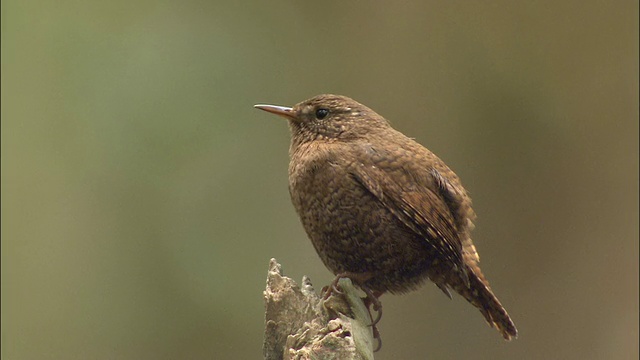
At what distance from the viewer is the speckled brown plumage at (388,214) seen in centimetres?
375

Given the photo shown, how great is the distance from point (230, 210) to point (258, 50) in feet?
4.13

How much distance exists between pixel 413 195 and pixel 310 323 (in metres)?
0.82

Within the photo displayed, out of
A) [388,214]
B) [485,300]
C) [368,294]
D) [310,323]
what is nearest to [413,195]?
[388,214]

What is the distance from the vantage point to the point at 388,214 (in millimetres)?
3766

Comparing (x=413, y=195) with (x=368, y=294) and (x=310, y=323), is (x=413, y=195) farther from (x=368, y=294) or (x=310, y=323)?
(x=310, y=323)

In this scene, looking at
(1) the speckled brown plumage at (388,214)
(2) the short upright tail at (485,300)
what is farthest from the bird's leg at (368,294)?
(2) the short upright tail at (485,300)

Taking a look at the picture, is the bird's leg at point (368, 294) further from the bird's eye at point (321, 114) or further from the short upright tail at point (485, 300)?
the bird's eye at point (321, 114)

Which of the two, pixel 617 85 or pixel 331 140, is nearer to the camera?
pixel 331 140

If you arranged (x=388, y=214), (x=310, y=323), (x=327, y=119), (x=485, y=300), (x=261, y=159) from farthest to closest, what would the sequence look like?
(x=261, y=159), (x=327, y=119), (x=485, y=300), (x=388, y=214), (x=310, y=323)

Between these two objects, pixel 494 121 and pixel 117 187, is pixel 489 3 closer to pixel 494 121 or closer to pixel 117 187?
pixel 494 121

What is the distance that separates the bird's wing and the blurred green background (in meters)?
2.36

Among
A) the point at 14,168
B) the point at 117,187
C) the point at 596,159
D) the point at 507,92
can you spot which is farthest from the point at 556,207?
the point at 14,168

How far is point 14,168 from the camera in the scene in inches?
299

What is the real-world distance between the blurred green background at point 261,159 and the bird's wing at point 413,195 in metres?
2.36
